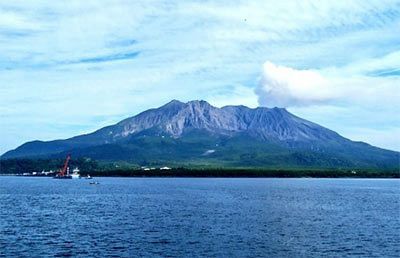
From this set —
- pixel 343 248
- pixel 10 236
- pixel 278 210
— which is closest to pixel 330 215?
pixel 278 210

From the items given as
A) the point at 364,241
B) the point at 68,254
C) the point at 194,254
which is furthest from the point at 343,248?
the point at 68,254

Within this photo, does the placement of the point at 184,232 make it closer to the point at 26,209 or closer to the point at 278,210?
the point at 278,210

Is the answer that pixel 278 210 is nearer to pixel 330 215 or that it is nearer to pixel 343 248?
pixel 330 215

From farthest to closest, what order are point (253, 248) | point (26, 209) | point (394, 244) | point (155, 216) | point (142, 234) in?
1. point (26, 209)
2. point (155, 216)
3. point (142, 234)
4. point (394, 244)
5. point (253, 248)

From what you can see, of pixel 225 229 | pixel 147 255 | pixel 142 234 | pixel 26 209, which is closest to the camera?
pixel 147 255

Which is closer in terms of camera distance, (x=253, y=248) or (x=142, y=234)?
(x=253, y=248)

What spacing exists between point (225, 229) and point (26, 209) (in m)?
43.0

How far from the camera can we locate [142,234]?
62562mm

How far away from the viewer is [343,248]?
54344 millimetres

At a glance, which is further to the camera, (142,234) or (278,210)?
(278,210)

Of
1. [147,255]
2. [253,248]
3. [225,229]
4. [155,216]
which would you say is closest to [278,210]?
[155,216]

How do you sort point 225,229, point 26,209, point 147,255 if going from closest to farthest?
point 147,255
point 225,229
point 26,209

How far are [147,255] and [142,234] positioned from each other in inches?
530

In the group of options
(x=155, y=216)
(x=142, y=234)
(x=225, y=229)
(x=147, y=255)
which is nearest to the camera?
(x=147, y=255)
